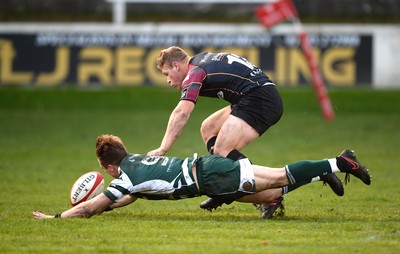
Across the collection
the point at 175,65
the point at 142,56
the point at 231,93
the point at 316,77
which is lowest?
the point at 316,77

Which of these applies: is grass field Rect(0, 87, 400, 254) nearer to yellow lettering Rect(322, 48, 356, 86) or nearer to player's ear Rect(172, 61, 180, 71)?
yellow lettering Rect(322, 48, 356, 86)

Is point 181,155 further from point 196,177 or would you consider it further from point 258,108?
point 196,177

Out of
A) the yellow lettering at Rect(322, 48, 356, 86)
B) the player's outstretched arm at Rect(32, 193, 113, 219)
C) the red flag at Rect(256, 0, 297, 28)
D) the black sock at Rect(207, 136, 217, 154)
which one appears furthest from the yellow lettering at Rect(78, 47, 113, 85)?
the player's outstretched arm at Rect(32, 193, 113, 219)

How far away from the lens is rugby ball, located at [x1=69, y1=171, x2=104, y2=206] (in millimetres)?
10047

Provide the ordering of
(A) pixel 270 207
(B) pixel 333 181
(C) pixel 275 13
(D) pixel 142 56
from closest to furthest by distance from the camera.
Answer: (B) pixel 333 181 → (A) pixel 270 207 → (C) pixel 275 13 → (D) pixel 142 56

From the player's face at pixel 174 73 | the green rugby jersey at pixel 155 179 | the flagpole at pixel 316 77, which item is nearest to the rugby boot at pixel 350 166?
the green rugby jersey at pixel 155 179

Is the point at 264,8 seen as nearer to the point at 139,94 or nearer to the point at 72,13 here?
the point at 139,94

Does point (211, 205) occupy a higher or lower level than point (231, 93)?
lower

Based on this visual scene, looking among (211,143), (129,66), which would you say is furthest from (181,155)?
(129,66)

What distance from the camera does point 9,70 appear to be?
2362 cm

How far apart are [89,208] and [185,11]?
16.6 m

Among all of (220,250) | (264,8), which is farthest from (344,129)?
(220,250)

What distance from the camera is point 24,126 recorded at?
21.0 meters

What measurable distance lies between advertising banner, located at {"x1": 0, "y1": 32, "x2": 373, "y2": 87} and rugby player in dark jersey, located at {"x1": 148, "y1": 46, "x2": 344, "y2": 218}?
43.1 feet
